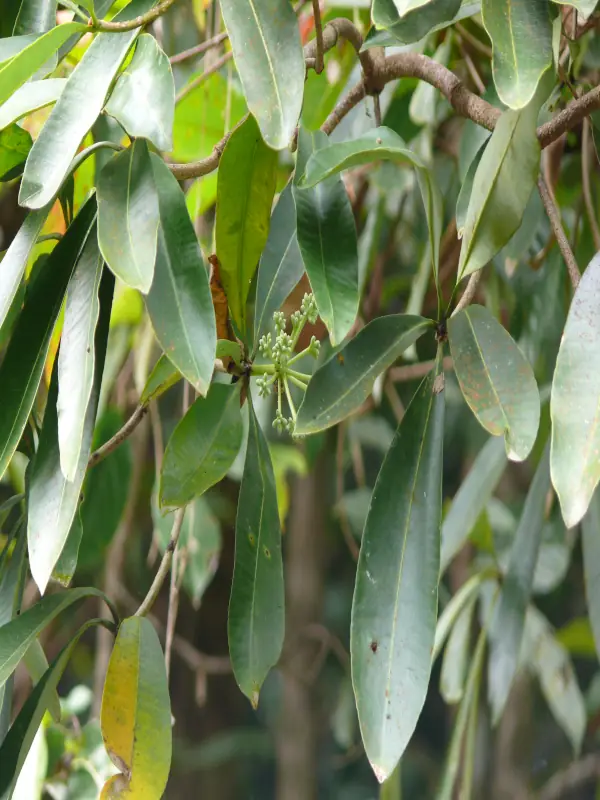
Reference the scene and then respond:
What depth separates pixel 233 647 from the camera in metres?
0.53

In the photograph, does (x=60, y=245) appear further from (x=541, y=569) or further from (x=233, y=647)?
(x=541, y=569)

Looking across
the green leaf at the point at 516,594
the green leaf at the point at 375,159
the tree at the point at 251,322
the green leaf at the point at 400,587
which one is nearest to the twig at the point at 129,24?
the tree at the point at 251,322

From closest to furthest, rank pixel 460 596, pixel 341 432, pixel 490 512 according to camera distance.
→ pixel 460 596 < pixel 341 432 < pixel 490 512

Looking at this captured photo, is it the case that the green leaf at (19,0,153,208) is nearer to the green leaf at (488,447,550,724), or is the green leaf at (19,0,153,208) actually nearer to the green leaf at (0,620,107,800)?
the green leaf at (0,620,107,800)

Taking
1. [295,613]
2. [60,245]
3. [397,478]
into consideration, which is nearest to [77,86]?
[60,245]

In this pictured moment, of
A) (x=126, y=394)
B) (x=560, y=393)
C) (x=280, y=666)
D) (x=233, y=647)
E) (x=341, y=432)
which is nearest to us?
(x=560, y=393)

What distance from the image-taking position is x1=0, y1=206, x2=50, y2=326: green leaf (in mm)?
449

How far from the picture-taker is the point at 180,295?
457mm

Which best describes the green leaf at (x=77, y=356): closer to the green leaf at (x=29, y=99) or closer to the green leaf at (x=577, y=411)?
the green leaf at (x=29, y=99)

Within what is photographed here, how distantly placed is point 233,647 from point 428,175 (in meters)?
0.26

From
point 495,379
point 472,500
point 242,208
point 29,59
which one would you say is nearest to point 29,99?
point 29,59

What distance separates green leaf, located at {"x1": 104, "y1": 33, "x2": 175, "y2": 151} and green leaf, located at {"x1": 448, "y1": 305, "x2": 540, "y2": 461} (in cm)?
16

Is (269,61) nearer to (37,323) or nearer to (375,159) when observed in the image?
(375,159)

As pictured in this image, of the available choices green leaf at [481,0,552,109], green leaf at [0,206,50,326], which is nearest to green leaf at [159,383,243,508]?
green leaf at [0,206,50,326]
